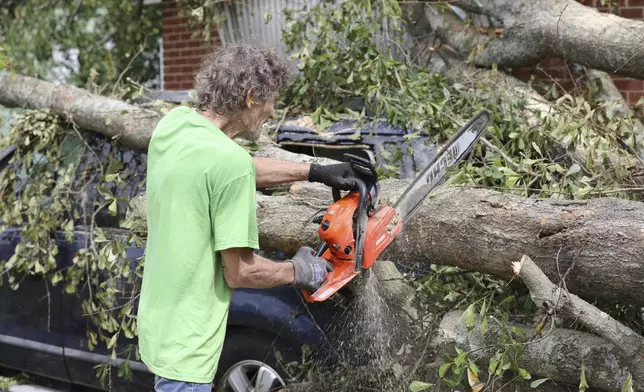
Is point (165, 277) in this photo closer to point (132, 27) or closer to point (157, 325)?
point (157, 325)

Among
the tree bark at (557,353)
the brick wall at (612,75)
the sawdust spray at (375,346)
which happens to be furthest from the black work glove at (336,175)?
the brick wall at (612,75)

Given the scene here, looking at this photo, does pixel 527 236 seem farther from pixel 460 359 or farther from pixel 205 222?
pixel 205 222

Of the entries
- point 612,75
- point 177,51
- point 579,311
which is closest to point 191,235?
point 579,311

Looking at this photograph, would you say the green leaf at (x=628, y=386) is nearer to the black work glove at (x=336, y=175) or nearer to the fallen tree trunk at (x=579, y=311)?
the fallen tree trunk at (x=579, y=311)

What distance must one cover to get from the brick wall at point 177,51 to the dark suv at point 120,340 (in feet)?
12.4

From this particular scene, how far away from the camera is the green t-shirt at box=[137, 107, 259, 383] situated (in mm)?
2291

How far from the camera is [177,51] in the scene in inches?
331

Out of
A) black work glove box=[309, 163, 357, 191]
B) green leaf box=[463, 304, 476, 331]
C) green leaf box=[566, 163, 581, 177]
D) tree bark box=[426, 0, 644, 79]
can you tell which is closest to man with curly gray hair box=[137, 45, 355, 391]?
black work glove box=[309, 163, 357, 191]

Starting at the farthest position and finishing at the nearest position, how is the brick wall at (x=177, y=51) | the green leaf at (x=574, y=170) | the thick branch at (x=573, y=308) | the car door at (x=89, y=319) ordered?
the brick wall at (x=177, y=51), the car door at (x=89, y=319), the green leaf at (x=574, y=170), the thick branch at (x=573, y=308)

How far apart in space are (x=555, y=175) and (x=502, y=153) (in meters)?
0.27

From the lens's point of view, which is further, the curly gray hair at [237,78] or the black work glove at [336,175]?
the black work glove at [336,175]

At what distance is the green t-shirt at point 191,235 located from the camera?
90.2 inches

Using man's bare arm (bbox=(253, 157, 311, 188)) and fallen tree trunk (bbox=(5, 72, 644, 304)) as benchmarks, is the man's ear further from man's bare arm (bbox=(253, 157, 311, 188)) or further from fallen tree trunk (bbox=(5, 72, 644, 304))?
fallen tree trunk (bbox=(5, 72, 644, 304))

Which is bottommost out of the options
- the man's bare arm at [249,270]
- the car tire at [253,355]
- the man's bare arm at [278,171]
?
the car tire at [253,355]
